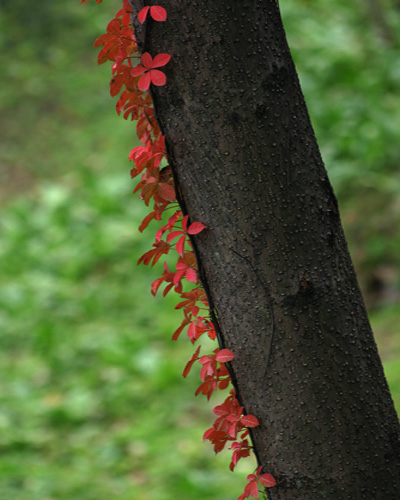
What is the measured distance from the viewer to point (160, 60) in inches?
41.9

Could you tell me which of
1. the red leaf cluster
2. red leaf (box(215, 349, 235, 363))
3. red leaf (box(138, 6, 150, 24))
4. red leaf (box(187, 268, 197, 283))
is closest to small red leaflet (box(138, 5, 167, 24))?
red leaf (box(138, 6, 150, 24))

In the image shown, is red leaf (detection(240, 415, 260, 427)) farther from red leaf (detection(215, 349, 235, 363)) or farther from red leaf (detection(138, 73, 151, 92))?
red leaf (detection(138, 73, 151, 92))

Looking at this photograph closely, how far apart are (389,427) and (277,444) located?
228mm

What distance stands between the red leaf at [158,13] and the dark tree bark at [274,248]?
24 mm

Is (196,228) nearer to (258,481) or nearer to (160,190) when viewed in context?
(160,190)

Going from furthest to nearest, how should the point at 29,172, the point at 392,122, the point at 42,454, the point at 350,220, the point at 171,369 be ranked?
the point at 29,172 → the point at 392,122 → the point at 350,220 → the point at 171,369 → the point at 42,454

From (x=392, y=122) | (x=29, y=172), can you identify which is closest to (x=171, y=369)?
(x=392, y=122)

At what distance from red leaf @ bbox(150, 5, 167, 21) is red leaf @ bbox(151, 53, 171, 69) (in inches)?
2.4

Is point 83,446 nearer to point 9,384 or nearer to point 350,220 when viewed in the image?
point 9,384

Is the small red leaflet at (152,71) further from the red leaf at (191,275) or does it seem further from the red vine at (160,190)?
the red leaf at (191,275)

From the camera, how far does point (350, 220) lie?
5320mm

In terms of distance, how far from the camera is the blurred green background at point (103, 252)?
332 centimetres

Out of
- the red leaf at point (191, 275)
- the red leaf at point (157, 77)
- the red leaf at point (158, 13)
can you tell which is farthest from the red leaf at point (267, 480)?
the red leaf at point (158, 13)

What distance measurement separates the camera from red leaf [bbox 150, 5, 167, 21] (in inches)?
41.1
